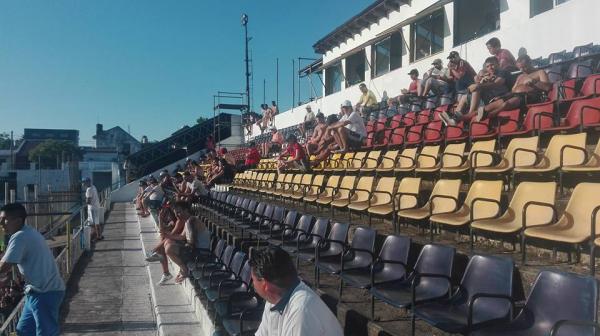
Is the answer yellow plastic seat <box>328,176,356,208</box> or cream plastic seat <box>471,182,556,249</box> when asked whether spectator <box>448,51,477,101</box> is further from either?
cream plastic seat <box>471,182,556,249</box>

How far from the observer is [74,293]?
7.70m

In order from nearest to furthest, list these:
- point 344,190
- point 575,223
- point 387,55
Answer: point 575,223 < point 344,190 < point 387,55

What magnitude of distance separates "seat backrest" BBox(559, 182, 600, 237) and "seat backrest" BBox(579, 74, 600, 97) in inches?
112

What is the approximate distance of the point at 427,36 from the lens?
14.9 metres

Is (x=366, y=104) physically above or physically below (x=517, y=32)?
below

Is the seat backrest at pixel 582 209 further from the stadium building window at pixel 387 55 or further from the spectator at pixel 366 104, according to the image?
the stadium building window at pixel 387 55

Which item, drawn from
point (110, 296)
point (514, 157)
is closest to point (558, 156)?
point (514, 157)

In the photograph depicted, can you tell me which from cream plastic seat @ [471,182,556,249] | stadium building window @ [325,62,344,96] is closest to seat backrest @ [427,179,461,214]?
cream plastic seat @ [471,182,556,249]

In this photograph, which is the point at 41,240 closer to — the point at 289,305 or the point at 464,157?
the point at 289,305

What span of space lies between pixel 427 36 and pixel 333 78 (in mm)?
8227

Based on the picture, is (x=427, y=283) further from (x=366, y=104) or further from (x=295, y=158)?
(x=366, y=104)

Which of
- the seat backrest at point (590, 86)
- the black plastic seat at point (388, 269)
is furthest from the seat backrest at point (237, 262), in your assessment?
the seat backrest at point (590, 86)

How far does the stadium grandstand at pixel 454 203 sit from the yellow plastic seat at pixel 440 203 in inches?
0.7

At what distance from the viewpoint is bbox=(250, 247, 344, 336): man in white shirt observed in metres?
2.11
